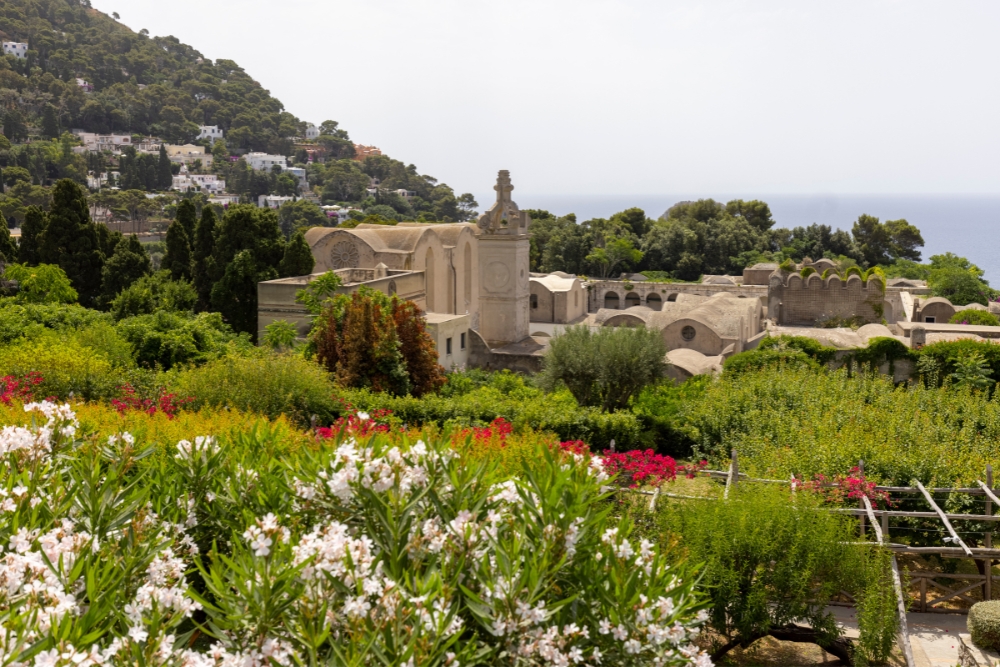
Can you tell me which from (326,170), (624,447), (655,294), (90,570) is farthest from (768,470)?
(326,170)

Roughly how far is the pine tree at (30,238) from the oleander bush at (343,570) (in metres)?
28.8

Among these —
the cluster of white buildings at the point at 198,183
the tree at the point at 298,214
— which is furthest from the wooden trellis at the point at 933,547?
the cluster of white buildings at the point at 198,183

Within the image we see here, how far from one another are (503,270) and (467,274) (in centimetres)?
422

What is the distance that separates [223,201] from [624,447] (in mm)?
107170

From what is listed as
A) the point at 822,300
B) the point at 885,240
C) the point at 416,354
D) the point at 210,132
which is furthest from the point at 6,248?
the point at 210,132

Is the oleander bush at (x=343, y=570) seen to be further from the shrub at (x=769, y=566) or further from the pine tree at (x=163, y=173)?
the pine tree at (x=163, y=173)

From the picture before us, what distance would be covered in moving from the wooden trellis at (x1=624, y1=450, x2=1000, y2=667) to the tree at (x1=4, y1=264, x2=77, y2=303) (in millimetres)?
22198

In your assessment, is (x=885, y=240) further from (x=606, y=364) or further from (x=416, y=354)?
(x=416, y=354)

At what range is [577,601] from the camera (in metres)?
4.40

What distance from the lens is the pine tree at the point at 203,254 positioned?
102ft

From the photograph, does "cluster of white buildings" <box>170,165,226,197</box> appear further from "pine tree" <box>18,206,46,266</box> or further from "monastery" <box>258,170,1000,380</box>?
"monastery" <box>258,170,1000,380</box>

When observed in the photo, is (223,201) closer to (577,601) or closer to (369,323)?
(369,323)

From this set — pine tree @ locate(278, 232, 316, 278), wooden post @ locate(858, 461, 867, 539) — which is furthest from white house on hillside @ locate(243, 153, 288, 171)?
wooden post @ locate(858, 461, 867, 539)

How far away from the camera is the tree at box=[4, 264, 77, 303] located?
25875 millimetres
